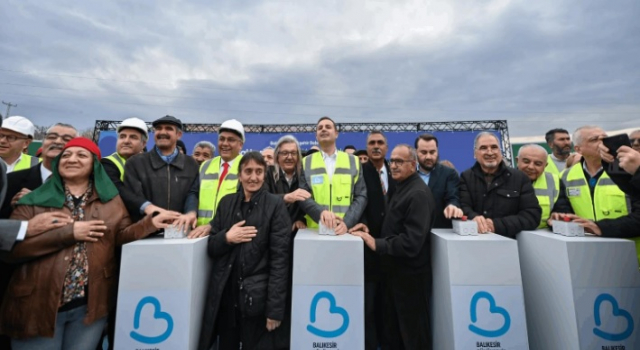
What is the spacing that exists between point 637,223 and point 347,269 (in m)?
2.14

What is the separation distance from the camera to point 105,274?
73.7 inches

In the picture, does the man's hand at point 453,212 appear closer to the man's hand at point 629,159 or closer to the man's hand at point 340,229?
the man's hand at point 340,229

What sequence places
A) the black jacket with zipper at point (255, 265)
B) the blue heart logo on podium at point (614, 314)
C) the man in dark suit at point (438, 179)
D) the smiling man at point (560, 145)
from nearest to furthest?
the blue heart logo on podium at point (614, 314), the black jacket with zipper at point (255, 265), the man in dark suit at point (438, 179), the smiling man at point (560, 145)

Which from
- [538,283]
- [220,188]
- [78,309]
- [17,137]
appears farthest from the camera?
[17,137]

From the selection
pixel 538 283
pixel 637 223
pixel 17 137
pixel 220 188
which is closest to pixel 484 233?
pixel 538 283

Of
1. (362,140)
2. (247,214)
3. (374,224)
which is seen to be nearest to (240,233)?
(247,214)

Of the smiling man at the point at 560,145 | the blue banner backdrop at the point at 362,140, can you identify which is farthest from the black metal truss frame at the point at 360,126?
the smiling man at the point at 560,145

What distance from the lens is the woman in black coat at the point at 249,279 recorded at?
6.40 ft

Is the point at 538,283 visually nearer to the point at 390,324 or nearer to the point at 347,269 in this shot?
the point at 390,324

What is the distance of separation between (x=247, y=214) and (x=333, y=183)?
3.09 feet

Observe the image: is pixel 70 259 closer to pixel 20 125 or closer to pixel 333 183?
pixel 333 183

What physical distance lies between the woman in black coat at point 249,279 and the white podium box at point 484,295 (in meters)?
1.18

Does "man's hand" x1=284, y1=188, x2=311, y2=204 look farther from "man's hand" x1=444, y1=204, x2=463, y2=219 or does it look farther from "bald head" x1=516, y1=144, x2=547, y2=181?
"bald head" x1=516, y1=144, x2=547, y2=181

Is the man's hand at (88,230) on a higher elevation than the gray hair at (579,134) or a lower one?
lower
